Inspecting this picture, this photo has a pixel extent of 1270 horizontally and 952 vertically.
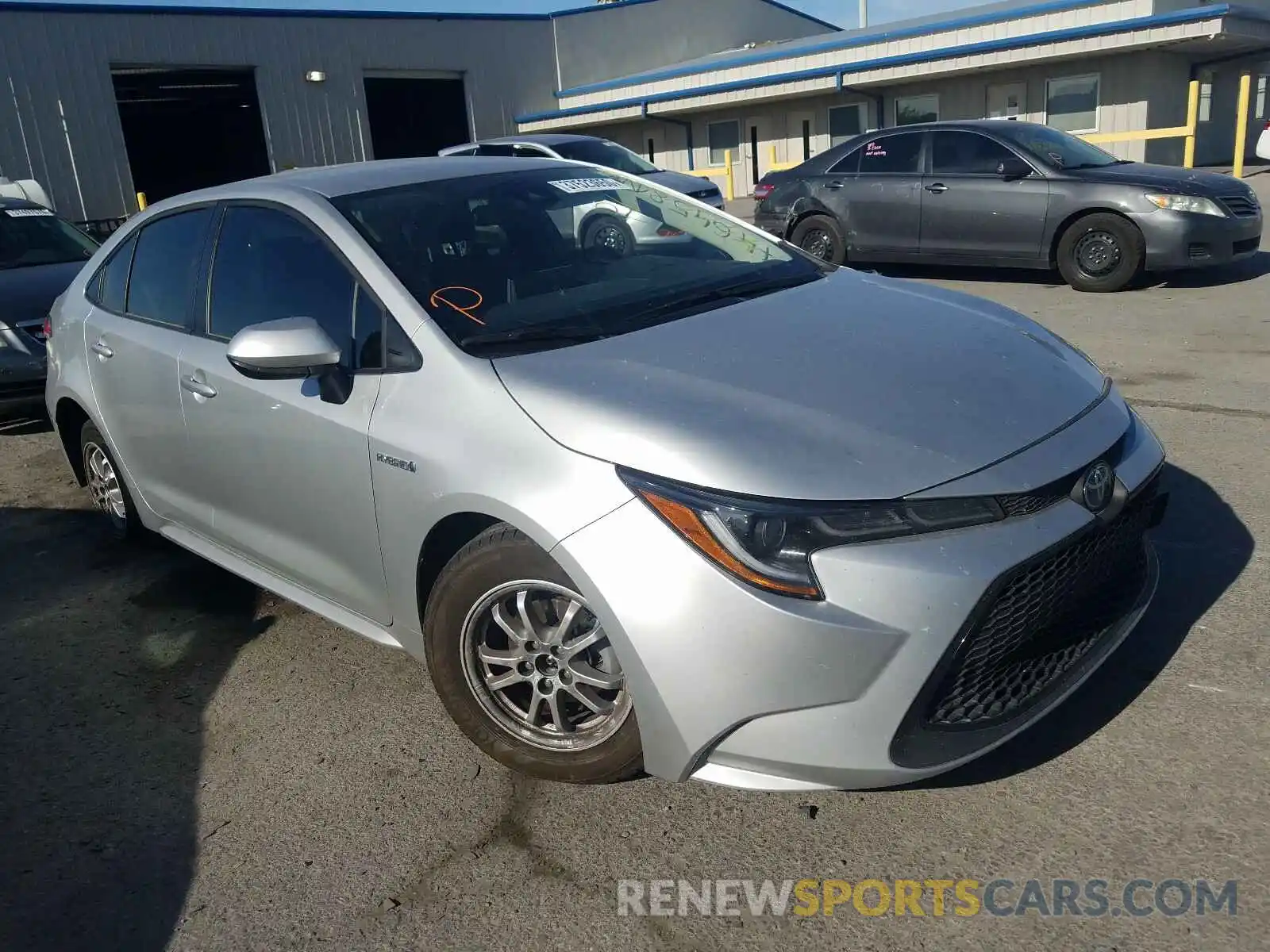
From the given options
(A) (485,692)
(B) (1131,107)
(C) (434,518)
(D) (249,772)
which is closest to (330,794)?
(D) (249,772)

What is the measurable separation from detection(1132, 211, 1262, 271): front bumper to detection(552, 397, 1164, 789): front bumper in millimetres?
7248

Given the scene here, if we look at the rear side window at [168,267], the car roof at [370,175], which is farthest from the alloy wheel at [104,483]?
the car roof at [370,175]

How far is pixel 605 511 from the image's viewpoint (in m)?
2.35

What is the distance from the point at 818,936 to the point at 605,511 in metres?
1.01

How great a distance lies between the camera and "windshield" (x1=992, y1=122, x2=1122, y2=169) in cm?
918

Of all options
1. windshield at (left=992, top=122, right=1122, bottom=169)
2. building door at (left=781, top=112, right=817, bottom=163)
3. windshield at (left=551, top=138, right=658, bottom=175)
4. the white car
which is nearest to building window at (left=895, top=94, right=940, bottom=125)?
building door at (left=781, top=112, right=817, bottom=163)

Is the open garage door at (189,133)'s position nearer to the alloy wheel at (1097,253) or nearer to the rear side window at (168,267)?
the alloy wheel at (1097,253)

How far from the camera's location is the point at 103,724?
11.0 feet

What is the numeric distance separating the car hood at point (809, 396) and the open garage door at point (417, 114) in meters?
27.0

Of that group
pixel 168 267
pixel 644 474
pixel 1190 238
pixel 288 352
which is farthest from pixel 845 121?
pixel 644 474

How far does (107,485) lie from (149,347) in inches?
47.4

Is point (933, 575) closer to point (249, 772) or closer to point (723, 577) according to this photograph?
point (723, 577)

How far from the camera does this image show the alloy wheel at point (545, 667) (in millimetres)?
2537

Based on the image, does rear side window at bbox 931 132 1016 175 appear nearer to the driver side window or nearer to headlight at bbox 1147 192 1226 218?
headlight at bbox 1147 192 1226 218
